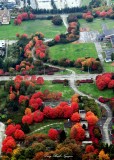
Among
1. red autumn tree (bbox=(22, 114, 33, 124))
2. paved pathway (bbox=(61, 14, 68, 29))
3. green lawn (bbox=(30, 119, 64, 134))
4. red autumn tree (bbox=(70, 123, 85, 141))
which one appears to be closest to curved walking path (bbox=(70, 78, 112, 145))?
red autumn tree (bbox=(70, 123, 85, 141))

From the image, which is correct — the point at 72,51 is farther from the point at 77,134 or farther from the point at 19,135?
the point at 19,135

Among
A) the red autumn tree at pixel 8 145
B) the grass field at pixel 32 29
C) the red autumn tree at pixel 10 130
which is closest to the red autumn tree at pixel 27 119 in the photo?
the red autumn tree at pixel 10 130

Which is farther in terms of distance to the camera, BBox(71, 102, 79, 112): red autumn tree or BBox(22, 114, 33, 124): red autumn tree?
BBox(71, 102, 79, 112): red autumn tree

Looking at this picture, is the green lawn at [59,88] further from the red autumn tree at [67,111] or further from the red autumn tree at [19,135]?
the red autumn tree at [19,135]

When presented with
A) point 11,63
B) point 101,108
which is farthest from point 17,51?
point 101,108

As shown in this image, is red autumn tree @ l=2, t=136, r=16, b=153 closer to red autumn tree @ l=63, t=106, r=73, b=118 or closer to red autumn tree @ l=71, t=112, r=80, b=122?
red autumn tree @ l=63, t=106, r=73, b=118

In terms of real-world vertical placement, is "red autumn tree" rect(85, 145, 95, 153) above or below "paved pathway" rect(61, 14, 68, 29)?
below

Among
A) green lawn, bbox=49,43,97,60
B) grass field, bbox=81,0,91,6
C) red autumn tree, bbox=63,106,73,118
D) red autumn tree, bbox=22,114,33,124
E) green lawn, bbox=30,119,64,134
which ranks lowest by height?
green lawn, bbox=30,119,64,134
